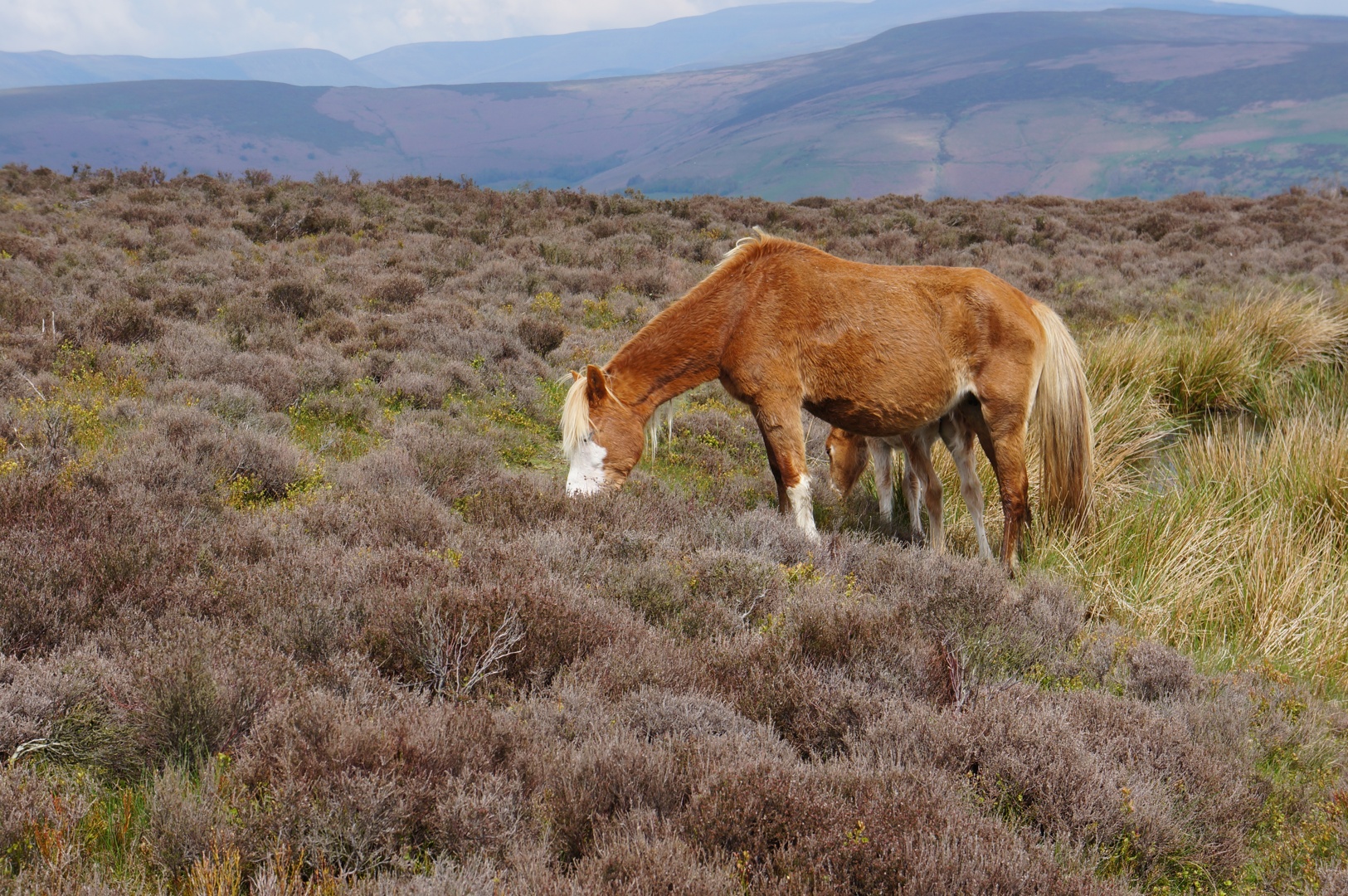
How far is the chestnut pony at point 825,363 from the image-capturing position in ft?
15.7

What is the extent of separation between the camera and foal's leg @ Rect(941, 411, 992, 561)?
5.20 m

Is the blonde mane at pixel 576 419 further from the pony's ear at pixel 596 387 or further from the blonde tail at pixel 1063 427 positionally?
the blonde tail at pixel 1063 427

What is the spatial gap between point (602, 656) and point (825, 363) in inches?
99.3

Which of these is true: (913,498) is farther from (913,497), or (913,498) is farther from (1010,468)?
(1010,468)

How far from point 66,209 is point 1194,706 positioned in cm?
2187

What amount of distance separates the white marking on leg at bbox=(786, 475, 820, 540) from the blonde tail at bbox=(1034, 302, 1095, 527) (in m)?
1.66

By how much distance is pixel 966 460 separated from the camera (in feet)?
17.4

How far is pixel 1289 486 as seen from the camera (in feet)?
20.1

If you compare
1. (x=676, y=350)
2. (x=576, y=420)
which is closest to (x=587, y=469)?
(x=576, y=420)

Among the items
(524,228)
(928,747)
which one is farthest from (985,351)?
(524,228)

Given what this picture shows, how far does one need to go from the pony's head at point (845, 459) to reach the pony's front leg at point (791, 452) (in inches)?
52.0

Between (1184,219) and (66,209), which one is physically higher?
(66,209)

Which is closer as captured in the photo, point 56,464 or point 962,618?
point 962,618

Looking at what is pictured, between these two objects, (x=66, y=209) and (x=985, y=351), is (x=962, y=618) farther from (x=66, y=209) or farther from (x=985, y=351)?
(x=66, y=209)
